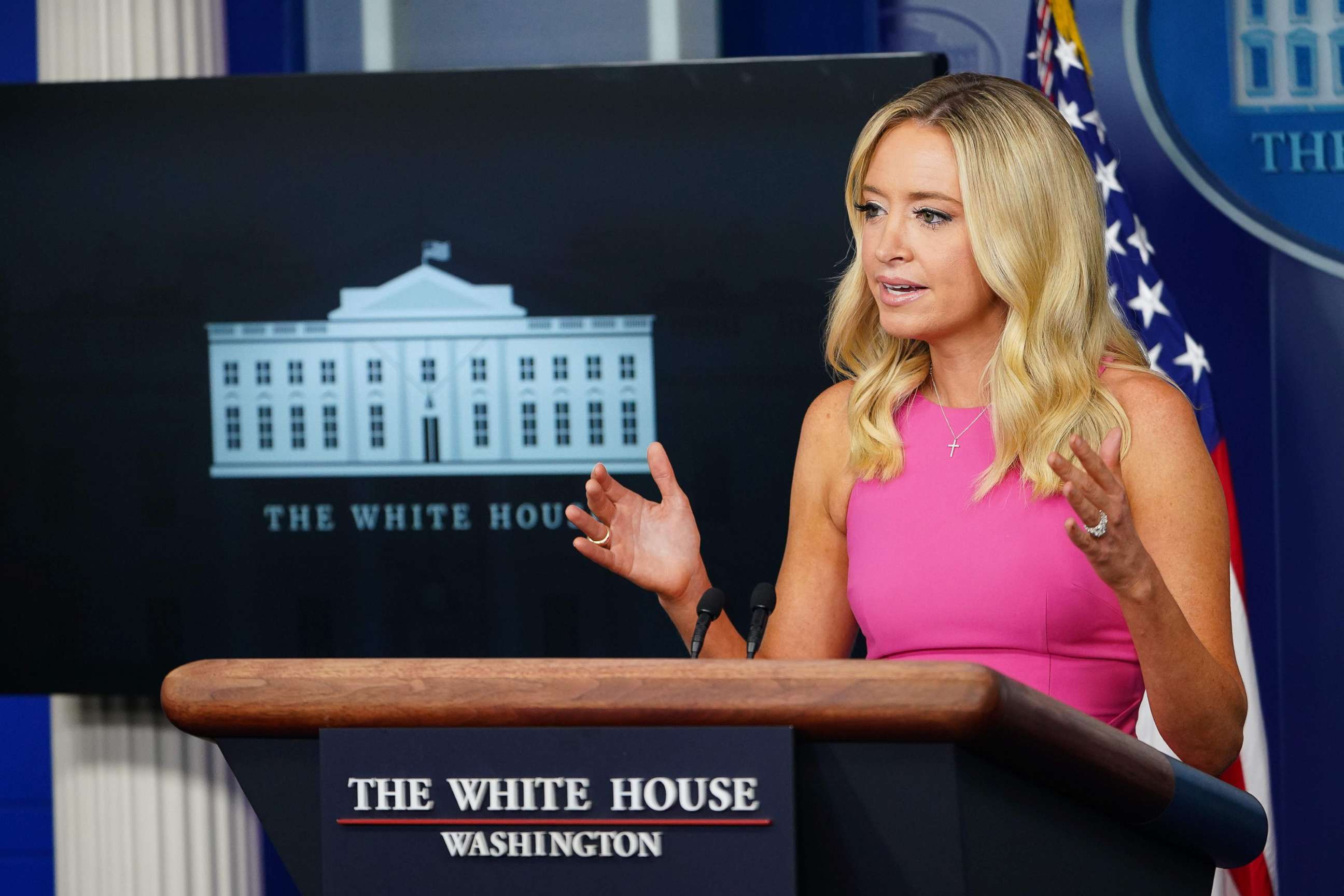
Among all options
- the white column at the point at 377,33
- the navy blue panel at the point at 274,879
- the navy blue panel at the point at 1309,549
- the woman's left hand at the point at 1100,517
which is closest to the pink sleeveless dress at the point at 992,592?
the woman's left hand at the point at 1100,517

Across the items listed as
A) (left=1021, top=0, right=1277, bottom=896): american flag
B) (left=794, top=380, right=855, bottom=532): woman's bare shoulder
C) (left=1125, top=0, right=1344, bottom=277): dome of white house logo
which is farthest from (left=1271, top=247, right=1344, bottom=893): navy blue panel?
(left=794, top=380, right=855, bottom=532): woman's bare shoulder

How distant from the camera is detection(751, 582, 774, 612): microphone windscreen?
1.35m

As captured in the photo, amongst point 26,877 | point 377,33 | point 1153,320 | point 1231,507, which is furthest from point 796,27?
point 26,877

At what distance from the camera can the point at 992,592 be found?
152 centimetres

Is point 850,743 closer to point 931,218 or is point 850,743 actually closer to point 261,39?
point 931,218

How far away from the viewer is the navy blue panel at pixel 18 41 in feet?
10.9

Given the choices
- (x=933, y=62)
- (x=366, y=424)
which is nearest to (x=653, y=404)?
Answer: (x=366, y=424)

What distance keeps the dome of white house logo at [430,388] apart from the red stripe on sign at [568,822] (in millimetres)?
1804

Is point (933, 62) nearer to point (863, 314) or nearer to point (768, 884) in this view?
point (863, 314)

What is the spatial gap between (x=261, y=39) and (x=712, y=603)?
88.8 inches

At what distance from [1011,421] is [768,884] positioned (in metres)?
0.82

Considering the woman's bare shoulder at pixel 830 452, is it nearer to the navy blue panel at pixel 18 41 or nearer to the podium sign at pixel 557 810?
the podium sign at pixel 557 810

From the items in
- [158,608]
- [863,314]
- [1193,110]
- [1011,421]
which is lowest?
[158,608]

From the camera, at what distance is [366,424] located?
281 cm
